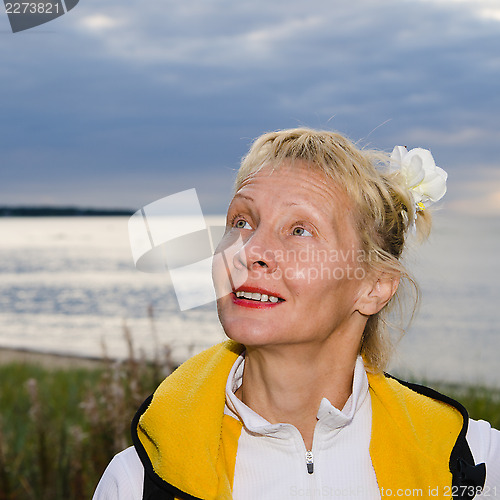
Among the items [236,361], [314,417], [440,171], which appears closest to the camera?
[314,417]

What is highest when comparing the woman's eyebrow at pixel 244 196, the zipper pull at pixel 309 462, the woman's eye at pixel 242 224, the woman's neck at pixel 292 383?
the woman's eyebrow at pixel 244 196

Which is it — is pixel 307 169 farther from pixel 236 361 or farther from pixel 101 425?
pixel 101 425

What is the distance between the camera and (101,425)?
3.87 meters

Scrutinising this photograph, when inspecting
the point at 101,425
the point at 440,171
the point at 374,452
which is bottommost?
the point at 101,425

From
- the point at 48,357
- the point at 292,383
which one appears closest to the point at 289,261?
the point at 292,383

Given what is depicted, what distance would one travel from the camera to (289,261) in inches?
79.6

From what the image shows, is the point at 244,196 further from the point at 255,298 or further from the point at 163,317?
the point at 163,317

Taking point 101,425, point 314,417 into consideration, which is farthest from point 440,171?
point 101,425

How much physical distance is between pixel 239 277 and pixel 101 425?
2267 mm

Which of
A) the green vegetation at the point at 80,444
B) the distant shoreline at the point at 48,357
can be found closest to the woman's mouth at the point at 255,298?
the green vegetation at the point at 80,444

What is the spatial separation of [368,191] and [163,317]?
10420 mm

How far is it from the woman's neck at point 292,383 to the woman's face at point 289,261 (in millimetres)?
94

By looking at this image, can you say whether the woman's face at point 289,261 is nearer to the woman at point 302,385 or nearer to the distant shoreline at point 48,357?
the woman at point 302,385

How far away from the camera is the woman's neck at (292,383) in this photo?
6.95 feet
